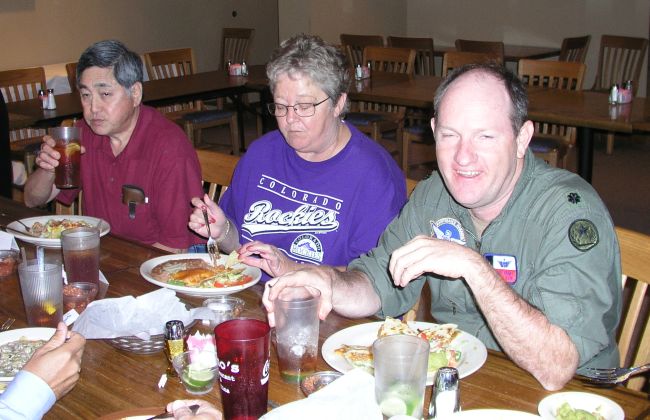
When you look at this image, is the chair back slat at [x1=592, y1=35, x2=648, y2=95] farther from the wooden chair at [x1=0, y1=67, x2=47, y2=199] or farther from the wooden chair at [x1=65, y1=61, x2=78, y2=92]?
the wooden chair at [x1=0, y1=67, x2=47, y2=199]

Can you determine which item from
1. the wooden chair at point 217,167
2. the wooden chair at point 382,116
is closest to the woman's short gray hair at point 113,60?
the wooden chair at point 217,167

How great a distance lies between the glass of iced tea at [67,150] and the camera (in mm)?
2670

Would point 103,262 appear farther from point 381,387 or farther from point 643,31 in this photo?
point 643,31

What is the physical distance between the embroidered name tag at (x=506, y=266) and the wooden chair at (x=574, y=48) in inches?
222

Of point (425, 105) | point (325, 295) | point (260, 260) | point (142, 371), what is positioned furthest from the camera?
point (425, 105)

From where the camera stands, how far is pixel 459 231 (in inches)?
79.8

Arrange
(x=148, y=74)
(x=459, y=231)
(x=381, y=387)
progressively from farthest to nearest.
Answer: (x=148, y=74)
(x=459, y=231)
(x=381, y=387)

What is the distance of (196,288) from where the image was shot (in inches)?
81.6

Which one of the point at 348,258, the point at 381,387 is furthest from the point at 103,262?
the point at 381,387

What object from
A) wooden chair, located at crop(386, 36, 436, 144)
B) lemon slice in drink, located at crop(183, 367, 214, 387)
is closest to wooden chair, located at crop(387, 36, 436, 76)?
wooden chair, located at crop(386, 36, 436, 144)

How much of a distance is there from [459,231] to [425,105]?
300 centimetres

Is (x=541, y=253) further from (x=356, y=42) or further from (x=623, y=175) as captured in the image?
(x=356, y=42)

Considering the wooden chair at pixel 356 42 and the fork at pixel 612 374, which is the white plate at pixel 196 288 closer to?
the fork at pixel 612 374

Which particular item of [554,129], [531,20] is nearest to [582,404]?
[554,129]
